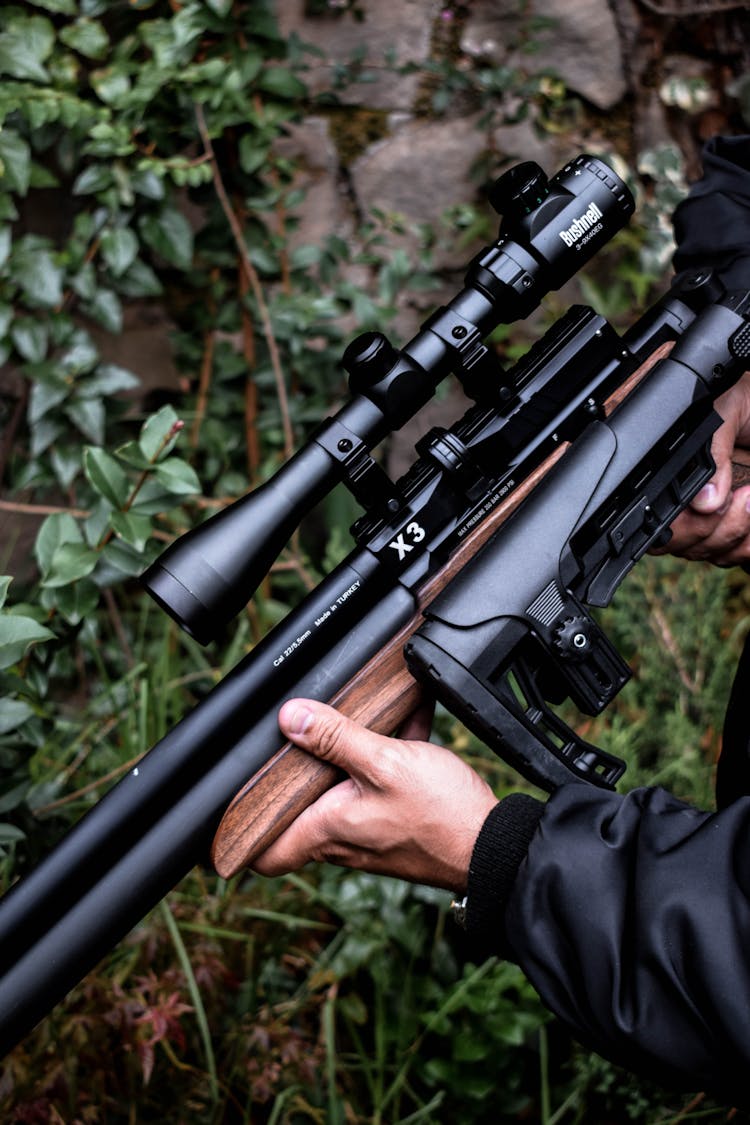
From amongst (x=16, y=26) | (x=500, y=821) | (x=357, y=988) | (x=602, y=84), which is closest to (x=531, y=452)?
(x=500, y=821)

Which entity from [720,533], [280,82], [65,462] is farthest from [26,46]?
[720,533]

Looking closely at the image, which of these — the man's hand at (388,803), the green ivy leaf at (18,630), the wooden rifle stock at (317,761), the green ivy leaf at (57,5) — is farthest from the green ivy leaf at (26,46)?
the man's hand at (388,803)

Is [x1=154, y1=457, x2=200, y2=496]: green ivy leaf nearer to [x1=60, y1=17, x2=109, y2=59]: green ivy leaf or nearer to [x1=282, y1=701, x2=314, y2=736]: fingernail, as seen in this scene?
[x1=282, y1=701, x2=314, y2=736]: fingernail

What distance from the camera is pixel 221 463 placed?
308 cm

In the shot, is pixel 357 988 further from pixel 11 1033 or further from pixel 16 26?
pixel 16 26

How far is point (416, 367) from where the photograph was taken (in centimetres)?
156

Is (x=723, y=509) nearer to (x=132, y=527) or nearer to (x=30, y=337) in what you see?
(x=132, y=527)

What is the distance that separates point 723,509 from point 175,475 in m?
0.97

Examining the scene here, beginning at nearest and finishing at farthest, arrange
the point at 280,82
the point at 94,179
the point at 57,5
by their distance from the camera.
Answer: the point at 57,5 → the point at 94,179 → the point at 280,82

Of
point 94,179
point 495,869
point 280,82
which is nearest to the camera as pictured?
point 495,869

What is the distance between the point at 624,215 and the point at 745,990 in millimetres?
1161

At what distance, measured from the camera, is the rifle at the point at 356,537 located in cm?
142

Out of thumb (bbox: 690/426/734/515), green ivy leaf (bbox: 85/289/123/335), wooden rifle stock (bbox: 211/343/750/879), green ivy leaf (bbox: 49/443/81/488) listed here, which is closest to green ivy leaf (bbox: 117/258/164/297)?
green ivy leaf (bbox: 85/289/123/335)

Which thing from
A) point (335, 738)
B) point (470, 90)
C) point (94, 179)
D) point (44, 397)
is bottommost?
point (335, 738)
